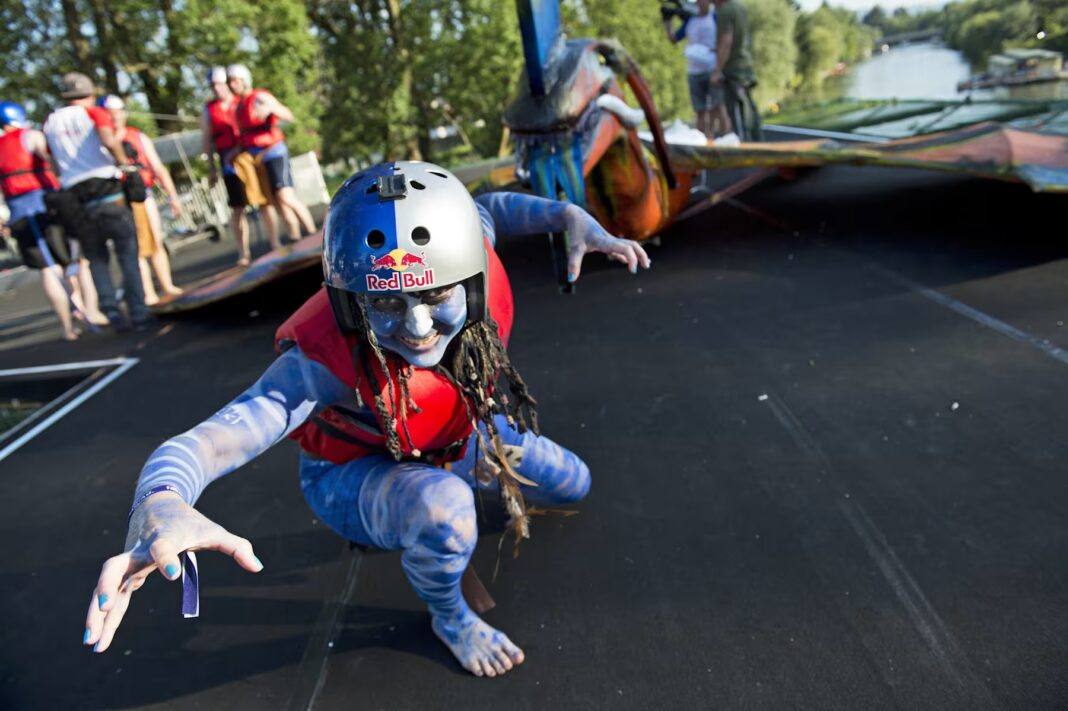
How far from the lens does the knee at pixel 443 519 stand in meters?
1.85

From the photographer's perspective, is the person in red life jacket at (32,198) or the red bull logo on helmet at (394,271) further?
the person in red life jacket at (32,198)

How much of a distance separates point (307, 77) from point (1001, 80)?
50.9 feet

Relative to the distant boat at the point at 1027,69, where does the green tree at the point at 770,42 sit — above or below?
above

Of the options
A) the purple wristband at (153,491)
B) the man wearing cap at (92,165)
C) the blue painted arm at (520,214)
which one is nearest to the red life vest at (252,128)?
the man wearing cap at (92,165)

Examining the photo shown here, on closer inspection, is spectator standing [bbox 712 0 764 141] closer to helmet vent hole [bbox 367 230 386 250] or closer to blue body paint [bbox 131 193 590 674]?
blue body paint [bbox 131 193 590 674]

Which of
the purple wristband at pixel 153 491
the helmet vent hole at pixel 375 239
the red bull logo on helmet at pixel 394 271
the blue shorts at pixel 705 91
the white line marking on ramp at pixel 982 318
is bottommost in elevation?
the white line marking on ramp at pixel 982 318

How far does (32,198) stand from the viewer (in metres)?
5.46

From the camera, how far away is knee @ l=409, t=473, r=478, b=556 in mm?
1854

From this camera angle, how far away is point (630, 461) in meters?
2.83

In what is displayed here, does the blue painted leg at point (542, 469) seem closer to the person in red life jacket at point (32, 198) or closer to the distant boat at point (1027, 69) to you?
the person in red life jacket at point (32, 198)

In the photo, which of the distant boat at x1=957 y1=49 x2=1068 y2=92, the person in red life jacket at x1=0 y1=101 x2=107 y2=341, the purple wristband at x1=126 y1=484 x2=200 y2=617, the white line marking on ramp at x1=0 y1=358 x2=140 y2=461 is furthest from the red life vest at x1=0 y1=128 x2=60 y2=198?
the distant boat at x1=957 y1=49 x2=1068 y2=92

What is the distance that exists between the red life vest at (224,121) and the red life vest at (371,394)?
4.79m

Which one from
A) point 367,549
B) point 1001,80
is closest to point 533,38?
point 367,549

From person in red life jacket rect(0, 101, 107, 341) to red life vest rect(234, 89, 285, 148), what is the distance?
1.41 meters
